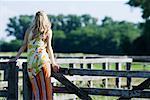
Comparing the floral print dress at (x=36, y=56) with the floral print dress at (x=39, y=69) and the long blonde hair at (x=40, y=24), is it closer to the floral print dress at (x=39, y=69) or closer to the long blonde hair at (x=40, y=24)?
the floral print dress at (x=39, y=69)

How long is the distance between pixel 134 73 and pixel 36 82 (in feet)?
5.37

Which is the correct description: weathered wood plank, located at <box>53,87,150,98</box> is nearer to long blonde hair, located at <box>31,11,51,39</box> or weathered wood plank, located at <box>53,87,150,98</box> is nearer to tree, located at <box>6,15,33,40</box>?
long blonde hair, located at <box>31,11,51,39</box>

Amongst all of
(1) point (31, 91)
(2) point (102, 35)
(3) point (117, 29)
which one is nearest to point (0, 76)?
(1) point (31, 91)

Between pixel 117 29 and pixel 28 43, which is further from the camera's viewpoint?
pixel 117 29

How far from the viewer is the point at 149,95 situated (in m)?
8.27

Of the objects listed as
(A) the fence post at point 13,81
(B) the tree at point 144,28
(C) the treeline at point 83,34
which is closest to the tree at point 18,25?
(C) the treeline at point 83,34

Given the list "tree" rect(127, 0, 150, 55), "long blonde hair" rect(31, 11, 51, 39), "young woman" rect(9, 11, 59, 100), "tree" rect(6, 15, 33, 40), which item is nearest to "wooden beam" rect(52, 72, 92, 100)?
"young woman" rect(9, 11, 59, 100)

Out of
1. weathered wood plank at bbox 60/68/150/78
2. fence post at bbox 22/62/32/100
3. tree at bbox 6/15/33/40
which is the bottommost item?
tree at bbox 6/15/33/40

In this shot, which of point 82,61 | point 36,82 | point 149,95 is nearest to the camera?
point 149,95

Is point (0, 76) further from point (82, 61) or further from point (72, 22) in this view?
point (72, 22)

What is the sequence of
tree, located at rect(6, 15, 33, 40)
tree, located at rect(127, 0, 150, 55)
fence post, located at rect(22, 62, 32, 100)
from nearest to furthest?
fence post, located at rect(22, 62, 32, 100)
tree, located at rect(127, 0, 150, 55)
tree, located at rect(6, 15, 33, 40)

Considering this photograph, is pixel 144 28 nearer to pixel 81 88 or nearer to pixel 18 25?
pixel 81 88

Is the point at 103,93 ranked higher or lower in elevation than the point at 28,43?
lower

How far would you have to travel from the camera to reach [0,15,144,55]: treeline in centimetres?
11212
